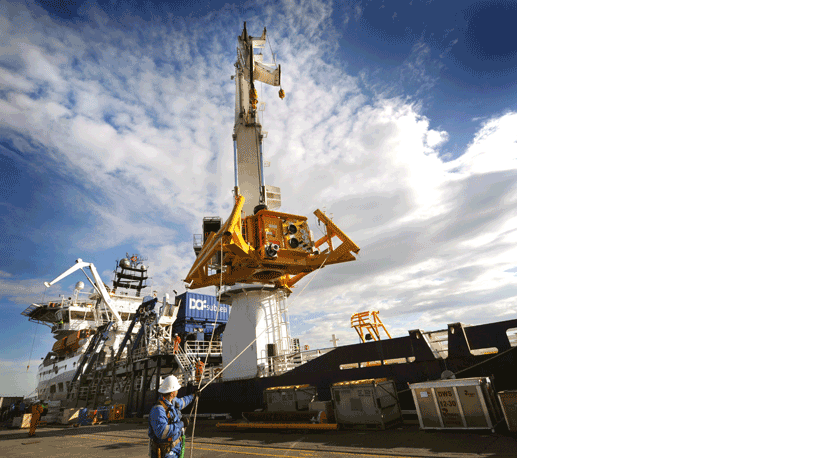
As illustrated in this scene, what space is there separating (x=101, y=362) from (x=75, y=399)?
8.63 ft

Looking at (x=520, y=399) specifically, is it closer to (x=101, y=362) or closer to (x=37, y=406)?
(x=37, y=406)

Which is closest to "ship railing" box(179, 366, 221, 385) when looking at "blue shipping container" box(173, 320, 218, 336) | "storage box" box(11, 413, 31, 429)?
"storage box" box(11, 413, 31, 429)

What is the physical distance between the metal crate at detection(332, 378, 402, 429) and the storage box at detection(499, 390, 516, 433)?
328 centimetres

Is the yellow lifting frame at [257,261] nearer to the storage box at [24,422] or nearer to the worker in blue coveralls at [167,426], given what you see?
the worker in blue coveralls at [167,426]

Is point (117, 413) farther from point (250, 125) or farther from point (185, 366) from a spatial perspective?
point (250, 125)

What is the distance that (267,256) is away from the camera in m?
13.4

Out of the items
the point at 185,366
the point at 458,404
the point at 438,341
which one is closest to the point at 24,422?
the point at 185,366

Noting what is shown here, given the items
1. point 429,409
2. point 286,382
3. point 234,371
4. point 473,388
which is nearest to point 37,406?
point 234,371

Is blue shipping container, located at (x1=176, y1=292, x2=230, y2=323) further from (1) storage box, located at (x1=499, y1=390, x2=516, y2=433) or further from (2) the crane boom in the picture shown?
(1) storage box, located at (x1=499, y1=390, x2=516, y2=433)

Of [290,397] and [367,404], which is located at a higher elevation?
[367,404]

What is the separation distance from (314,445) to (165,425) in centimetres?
392

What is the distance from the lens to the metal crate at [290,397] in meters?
11.4

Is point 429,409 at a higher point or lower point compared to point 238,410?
higher

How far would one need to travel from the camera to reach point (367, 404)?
9312 mm
